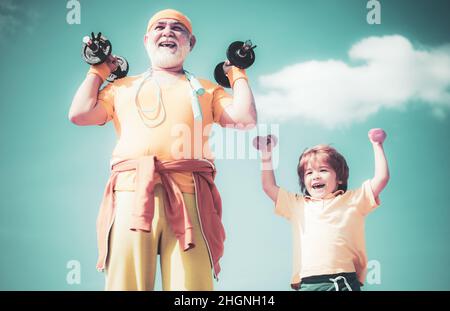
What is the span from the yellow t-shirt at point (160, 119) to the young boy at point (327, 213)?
36 cm

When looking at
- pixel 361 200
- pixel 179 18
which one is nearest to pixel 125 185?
pixel 179 18

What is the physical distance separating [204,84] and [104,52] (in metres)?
0.40

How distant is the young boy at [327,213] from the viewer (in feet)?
8.41

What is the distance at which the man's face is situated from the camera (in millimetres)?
2439

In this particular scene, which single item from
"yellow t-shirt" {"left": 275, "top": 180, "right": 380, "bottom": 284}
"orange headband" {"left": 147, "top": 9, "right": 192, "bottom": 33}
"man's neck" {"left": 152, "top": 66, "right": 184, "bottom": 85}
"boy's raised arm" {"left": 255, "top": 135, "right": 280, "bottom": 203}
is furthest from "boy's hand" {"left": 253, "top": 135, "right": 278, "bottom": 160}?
"orange headband" {"left": 147, "top": 9, "right": 192, "bottom": 33}

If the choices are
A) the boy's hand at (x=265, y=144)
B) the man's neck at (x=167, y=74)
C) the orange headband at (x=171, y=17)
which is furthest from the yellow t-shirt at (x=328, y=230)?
the orange headband at (x=171, y=17)

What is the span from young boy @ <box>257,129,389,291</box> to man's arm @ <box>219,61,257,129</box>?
27cm

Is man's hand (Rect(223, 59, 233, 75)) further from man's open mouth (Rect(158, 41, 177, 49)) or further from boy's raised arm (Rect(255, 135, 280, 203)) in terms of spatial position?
boy's raised arm (Rect(255, 135, 280, 203))

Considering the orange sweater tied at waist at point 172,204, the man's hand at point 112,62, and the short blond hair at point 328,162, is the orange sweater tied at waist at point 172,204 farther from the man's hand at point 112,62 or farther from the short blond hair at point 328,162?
the short blond hair at point 328,162

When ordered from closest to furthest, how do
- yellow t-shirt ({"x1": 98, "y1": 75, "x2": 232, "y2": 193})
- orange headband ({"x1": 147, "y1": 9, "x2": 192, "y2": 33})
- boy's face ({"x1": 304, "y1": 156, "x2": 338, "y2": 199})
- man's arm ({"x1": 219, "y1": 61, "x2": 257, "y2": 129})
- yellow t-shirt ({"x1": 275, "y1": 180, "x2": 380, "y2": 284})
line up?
yellow t-shirt ({"x1": 98, "y1": 75, "x2": 232, "y2": 193}), man's arm ({"x1": 219, "y1": 61, "x2": 257, "y2": 129}), orange headband ({"x1": 147, "y1": 9, "x2": 192, "y2": 33}), yellow t-shirt ({"x1": 275, "y1": 180, "x2": 380, "y2": 284}), boy's face ({"x1": 304, "y1": 156, "x2": 338, "y2": 199})

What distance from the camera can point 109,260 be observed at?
217cm

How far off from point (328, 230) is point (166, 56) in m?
0.96

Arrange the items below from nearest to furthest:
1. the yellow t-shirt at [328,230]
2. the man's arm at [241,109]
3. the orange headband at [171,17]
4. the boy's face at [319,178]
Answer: the man's arm at [241,109] < the orange headband at [171,17] < the yellow t-shirt at [328,230] < the boy's face at [319,178]
